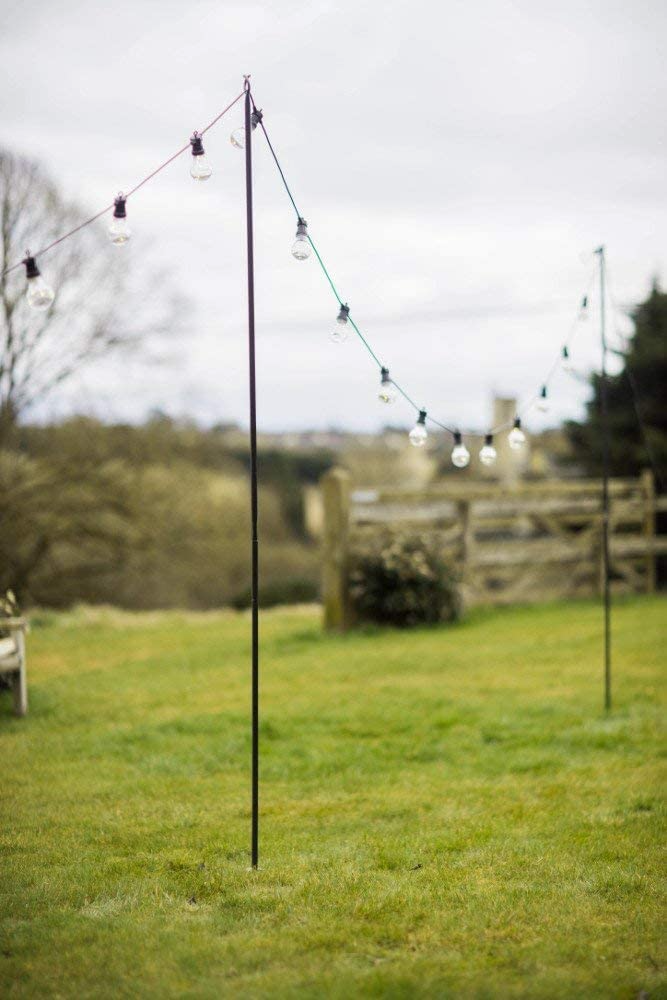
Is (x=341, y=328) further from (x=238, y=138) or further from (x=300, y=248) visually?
(x=238, y=138)

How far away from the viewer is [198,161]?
3.72m

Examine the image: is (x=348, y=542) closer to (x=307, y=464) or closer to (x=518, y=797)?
(x=518, y=797)

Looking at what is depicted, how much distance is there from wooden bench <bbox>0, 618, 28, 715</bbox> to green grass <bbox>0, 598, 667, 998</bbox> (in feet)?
0.48

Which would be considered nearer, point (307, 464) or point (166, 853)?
point (166, 853)

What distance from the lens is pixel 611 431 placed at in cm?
1501

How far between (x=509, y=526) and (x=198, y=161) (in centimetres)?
A: 914

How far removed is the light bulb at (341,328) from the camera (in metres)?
4.12

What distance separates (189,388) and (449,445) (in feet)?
59.8

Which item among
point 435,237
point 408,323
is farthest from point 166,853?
point 408,323

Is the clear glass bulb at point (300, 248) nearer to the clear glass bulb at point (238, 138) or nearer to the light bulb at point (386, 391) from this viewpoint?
the clear glass bulb at point (238, 138)

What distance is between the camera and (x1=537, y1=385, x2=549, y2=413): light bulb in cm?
580

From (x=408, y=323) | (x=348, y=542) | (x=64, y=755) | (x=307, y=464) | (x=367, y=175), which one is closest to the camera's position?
(x=64, y=755)

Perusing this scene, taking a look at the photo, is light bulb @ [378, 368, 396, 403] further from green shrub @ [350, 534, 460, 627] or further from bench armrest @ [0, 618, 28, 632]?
green shrub @ [350, 534, 460, 627]

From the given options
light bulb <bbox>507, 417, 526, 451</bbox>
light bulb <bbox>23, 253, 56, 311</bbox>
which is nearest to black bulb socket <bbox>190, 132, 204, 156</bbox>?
light bulb <bbox>23, 253, 56, 311</bbox>
